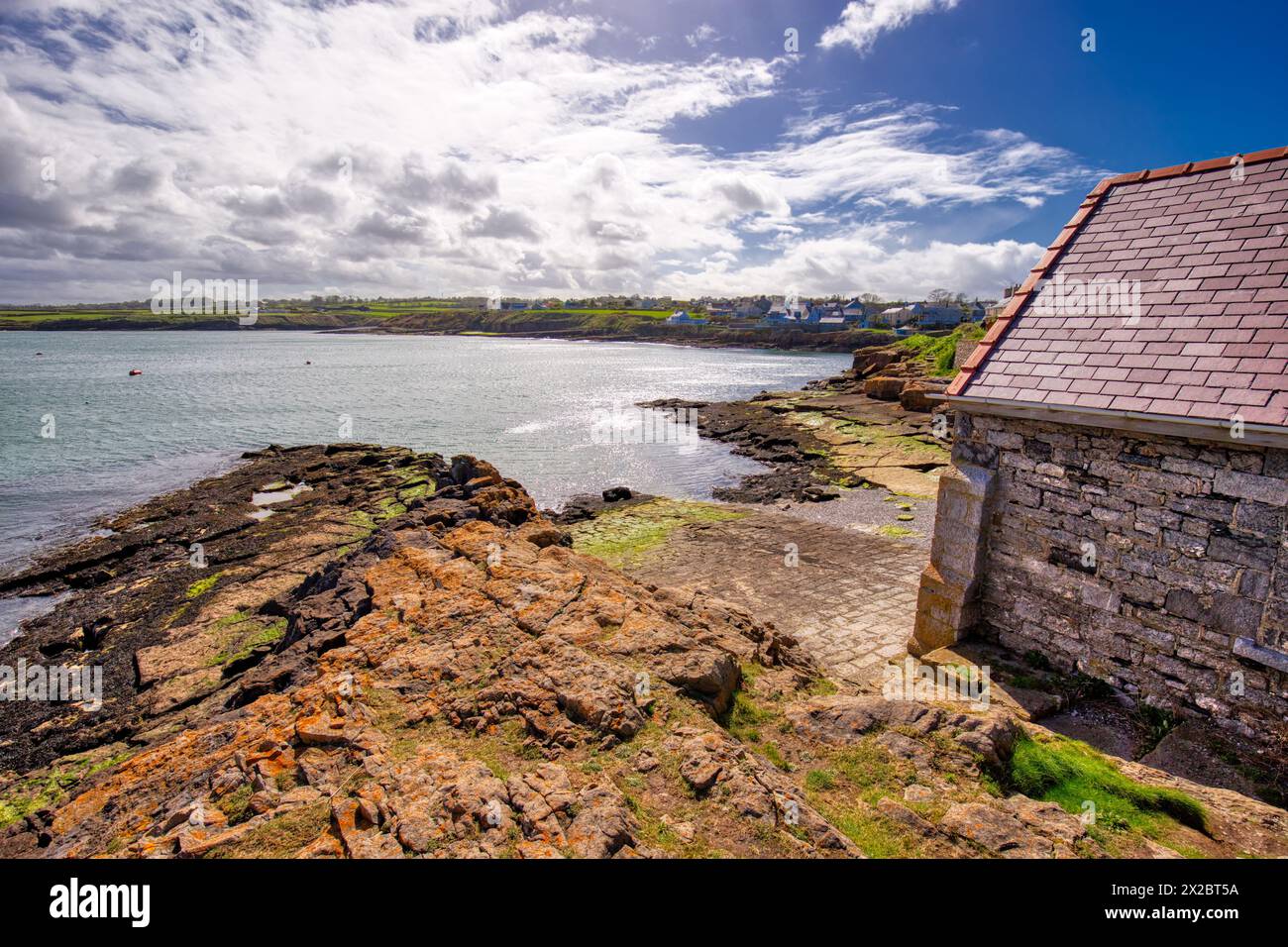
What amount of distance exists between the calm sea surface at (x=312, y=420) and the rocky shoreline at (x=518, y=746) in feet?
51.9

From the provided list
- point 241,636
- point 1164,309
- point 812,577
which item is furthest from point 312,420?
point 1164,309

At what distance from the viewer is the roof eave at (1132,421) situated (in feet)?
20.1

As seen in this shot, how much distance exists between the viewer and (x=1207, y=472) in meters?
6.62

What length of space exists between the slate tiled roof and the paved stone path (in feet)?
15.2

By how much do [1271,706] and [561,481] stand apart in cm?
2462

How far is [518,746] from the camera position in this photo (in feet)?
17.5

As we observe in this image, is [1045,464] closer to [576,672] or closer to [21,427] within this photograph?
[576,672]

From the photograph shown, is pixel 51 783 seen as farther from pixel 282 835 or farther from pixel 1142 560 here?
pixel 1142 560

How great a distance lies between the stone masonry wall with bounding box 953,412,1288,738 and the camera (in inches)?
252

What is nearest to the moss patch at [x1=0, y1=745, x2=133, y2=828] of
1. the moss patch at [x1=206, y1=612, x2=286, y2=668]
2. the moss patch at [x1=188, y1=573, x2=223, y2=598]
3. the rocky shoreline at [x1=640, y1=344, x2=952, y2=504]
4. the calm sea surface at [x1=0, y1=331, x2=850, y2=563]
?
the moss patch at [x1=206, y1=612, x2=286, y2=668]

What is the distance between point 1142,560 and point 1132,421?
5.25ft

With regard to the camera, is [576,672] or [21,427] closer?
[576,672]
